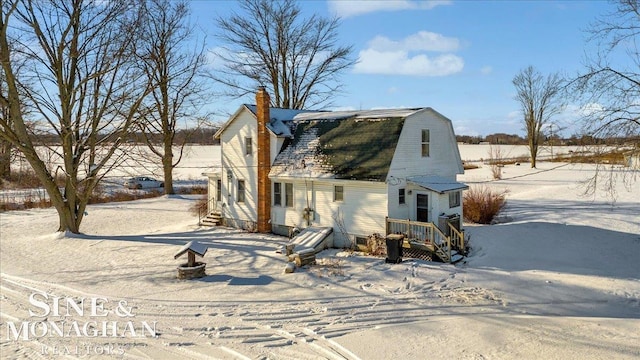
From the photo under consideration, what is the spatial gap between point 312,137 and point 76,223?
12.7 meters

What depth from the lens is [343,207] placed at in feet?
57.8

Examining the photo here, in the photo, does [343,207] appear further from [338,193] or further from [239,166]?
[239,166]

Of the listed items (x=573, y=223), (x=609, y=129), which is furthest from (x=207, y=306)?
(x=573, y=223)

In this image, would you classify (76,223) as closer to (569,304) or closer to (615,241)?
(569,304)

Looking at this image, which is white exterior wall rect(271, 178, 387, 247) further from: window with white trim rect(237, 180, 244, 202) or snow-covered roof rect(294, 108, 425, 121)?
snow-covered roof rect(294, 108, 425, 121)

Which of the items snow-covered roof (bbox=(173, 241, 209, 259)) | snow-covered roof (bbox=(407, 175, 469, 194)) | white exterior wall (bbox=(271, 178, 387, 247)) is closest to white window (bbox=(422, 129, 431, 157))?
snow-covered roof (bbox=(407, 175, 469, 194))

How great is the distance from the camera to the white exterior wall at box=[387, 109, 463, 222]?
1677cm

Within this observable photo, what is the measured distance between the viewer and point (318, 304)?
429 inches

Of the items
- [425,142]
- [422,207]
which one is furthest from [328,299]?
[425,142]

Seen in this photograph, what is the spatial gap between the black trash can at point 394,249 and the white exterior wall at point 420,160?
6.18 feet

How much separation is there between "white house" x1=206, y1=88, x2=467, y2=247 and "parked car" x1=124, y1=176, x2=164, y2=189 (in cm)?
2353

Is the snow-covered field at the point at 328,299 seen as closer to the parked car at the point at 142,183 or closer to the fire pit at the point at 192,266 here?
the fire pit at the point at 192,266

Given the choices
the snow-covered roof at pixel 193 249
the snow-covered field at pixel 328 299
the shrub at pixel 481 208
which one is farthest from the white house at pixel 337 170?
the snow-covered roof at pixel 193 249

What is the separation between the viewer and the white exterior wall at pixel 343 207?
16594 mm
